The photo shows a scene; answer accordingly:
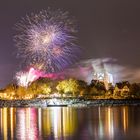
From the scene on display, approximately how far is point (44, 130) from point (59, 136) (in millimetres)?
5926

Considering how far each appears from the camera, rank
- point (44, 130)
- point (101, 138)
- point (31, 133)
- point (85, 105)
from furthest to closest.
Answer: point (85, 105), point (44, 130), point (31, 133), point (101, 138)

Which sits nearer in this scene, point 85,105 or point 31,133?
point 31,133

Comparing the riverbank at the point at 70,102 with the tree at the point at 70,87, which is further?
the tree at the point at 70,87

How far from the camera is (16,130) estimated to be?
60.6m

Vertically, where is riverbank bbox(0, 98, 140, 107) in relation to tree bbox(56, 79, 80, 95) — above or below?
below

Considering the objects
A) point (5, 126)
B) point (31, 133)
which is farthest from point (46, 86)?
point (31, 133)

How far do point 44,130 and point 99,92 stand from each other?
358 ft

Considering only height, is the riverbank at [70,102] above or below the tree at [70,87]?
below

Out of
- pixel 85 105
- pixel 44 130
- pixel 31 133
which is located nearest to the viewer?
pixel 31 133

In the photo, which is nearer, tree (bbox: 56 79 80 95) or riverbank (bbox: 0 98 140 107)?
riverbank (bbox: 0 98 140 107)

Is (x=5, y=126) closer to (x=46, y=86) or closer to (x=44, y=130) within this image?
(x=44, y=130)

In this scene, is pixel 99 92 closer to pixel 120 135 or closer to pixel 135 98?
pixel 135 98

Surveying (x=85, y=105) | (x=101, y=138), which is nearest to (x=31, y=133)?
(x=101, y=138)

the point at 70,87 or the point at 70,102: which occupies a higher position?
the point at 70,87
